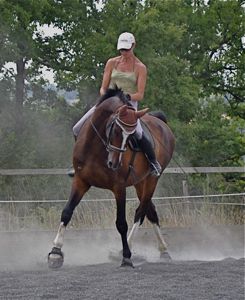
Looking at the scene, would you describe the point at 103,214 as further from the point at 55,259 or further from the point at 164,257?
the point at 55,259

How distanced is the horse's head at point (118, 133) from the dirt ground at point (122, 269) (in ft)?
3.45

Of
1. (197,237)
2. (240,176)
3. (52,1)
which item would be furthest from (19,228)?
(240,176)

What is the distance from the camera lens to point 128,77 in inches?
297

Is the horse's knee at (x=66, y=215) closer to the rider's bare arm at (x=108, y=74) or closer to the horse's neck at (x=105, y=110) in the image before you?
the horse's neck at (x=105, y=110)

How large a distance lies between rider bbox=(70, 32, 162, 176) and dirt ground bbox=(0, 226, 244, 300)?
1.34 m

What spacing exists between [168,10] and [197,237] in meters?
6.45

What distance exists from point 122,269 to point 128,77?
2.05m

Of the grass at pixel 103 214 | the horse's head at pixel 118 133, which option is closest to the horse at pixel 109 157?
the horse's head at pixel 118 133

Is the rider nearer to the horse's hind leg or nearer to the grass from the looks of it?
the horse's hind leg

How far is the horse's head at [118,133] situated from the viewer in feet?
22.4

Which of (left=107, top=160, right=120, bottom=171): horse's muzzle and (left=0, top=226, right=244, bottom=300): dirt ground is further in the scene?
(left=107, top=160, right=120, bottom=171): horse's muzzle

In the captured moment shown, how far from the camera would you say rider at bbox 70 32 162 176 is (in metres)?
7.43

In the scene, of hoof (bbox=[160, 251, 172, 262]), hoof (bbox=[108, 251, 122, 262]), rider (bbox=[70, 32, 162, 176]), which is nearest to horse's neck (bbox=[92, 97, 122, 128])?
rider (bbox=[70, 32, 162, 176])

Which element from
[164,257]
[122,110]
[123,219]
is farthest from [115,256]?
[122,110]
